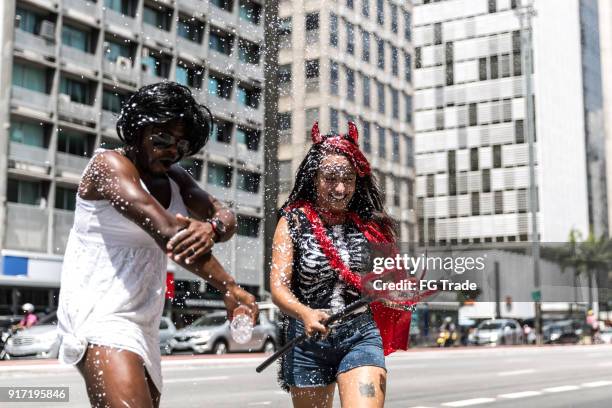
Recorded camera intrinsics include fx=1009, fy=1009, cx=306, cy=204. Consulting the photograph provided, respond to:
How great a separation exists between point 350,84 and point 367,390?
3943mm

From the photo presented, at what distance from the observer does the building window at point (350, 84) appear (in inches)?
263

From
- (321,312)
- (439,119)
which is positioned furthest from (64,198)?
(439,119)

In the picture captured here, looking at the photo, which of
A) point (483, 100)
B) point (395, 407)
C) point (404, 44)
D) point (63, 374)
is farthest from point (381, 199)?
point (483, 100)

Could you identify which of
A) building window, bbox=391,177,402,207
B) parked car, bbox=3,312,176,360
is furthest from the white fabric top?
parked car, bbox=3,312,176,360

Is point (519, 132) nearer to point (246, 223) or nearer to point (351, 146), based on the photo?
point (246, 223)

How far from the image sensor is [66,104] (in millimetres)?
35281

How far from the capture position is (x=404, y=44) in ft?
22.4

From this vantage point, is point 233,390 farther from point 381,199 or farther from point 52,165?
point 52,165

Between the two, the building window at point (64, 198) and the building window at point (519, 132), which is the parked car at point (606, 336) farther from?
the building window at point (519, 132)

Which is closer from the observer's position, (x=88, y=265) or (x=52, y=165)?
(x=88, y=265)

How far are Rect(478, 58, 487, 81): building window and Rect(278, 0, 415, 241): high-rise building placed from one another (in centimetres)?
7589

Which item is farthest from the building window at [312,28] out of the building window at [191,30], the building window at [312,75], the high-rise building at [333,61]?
the building window at [191,30]

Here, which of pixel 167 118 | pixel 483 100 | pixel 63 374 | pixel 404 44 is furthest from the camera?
pixel 483 100

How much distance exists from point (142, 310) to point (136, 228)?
24 cm
